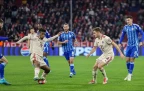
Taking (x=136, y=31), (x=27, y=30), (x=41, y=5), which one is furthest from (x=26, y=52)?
(x=136, y=31)

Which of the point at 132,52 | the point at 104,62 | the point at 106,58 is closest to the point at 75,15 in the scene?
the point at 132,52

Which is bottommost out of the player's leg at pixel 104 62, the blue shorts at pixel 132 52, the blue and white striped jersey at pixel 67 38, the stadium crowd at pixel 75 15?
the player's leg at pixel 104 62

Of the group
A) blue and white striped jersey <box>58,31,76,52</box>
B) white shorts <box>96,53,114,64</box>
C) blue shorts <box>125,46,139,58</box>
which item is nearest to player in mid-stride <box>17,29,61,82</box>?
white shorts <box>96,53,114,64</box>

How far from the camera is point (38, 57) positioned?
14.8m

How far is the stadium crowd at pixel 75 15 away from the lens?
3966 centimetres

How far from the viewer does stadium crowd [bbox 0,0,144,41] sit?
39656 millimetres

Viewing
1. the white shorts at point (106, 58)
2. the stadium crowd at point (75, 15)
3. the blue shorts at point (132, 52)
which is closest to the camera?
the white shorts at point (106, 58)

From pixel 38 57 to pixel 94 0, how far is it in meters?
30.2

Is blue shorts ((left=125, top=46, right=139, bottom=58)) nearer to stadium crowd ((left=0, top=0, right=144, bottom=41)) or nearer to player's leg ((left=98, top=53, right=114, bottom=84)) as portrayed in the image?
player's leg ((left=98, top=53, right=114, bottom=84))

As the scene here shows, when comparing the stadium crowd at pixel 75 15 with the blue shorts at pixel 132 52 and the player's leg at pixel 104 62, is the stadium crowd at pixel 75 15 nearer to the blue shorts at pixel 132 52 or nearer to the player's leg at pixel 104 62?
the blue shorts at pixel 132 52

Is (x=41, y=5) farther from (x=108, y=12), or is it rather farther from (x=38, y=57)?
(x=38, y=57)

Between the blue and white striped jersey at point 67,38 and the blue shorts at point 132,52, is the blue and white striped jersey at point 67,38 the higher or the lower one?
the higher one

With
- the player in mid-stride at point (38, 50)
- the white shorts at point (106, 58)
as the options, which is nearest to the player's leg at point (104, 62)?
the white shorts at point (106, 58)

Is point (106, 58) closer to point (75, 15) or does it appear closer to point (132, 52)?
point (132, 52)
